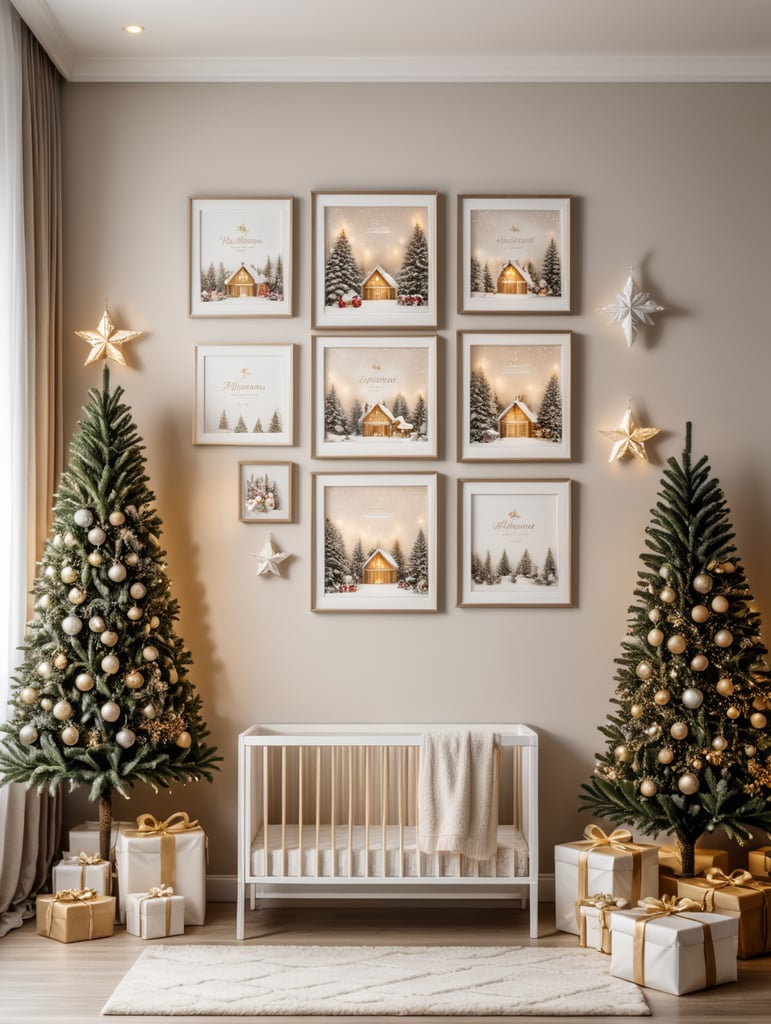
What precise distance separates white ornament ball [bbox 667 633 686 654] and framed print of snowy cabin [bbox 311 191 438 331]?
140 cm

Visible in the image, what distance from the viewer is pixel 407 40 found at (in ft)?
12.3

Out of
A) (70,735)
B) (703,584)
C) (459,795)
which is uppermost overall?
(703,584)

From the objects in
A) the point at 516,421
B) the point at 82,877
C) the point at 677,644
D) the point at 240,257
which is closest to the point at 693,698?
the point at 677,644

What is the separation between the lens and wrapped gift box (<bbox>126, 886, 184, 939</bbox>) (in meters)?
3.39

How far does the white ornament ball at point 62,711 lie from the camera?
11.2 feet

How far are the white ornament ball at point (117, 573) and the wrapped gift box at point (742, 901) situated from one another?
207 cm

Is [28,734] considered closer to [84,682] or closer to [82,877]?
[84,682]

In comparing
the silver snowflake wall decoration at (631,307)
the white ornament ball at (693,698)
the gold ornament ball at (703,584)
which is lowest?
the white ornament ball at (693,698)

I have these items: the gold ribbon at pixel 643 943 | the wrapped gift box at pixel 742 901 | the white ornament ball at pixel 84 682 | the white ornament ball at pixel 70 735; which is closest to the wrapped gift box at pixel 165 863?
the white ornament ball at pixel 70 735

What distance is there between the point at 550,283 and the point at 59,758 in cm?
237

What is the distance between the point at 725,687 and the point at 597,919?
0.83 m

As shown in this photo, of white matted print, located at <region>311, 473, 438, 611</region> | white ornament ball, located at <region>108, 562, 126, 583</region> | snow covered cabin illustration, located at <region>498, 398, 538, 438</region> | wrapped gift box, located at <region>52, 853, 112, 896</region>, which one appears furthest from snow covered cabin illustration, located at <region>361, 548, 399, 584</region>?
wrapped gift box, located at <region>52, 853, 112, 896</region>

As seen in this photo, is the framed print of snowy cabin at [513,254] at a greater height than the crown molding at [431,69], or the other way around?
the crown molding at [431,69]

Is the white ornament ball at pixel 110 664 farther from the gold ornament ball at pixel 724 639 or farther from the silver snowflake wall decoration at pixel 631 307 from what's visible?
the silver snowflake wall decoration at pixel 631 307
